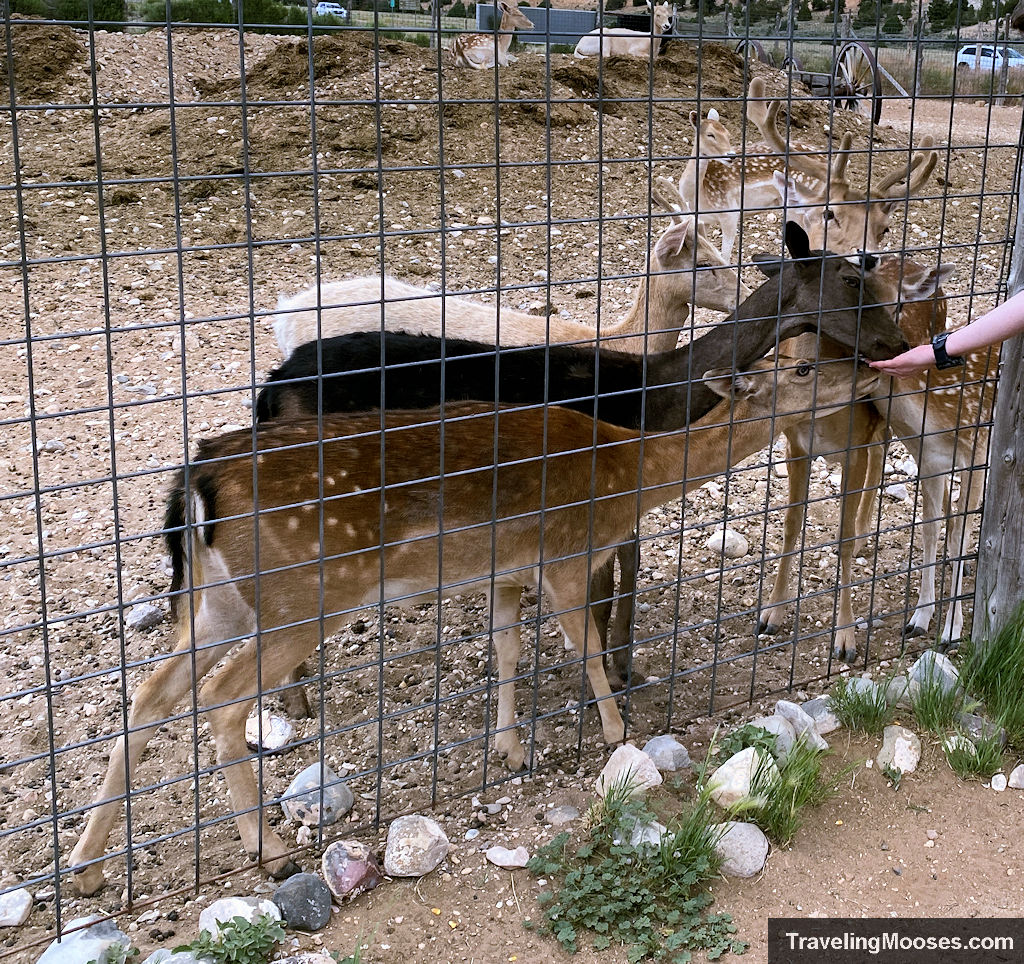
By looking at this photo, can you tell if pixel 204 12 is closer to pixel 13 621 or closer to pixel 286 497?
pixel 13 621

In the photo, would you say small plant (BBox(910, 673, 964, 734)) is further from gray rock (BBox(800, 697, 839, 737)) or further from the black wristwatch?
the black wristwatch

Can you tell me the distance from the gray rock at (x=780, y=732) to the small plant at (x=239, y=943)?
5.40 feet

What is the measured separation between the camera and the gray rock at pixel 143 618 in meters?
4.95

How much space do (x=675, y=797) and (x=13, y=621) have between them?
2867mm

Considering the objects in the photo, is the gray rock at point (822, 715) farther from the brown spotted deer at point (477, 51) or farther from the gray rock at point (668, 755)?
the brown spotted deer at point (477, 51)

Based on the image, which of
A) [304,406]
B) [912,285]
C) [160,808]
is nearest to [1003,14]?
[912,285]

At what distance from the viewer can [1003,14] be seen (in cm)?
473

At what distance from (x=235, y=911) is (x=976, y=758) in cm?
235

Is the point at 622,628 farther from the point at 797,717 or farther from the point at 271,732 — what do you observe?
the point at 271,732

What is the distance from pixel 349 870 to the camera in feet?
11.0

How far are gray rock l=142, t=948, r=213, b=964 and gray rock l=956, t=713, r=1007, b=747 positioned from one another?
252 centimetres

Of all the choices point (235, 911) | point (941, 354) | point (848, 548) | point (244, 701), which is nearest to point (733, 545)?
point (848, 548)

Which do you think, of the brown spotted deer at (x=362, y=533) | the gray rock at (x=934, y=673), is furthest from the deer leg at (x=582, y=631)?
the gray rock at (x=934, y=673)

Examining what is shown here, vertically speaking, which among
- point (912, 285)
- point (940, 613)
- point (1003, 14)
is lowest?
point (940, 613)
